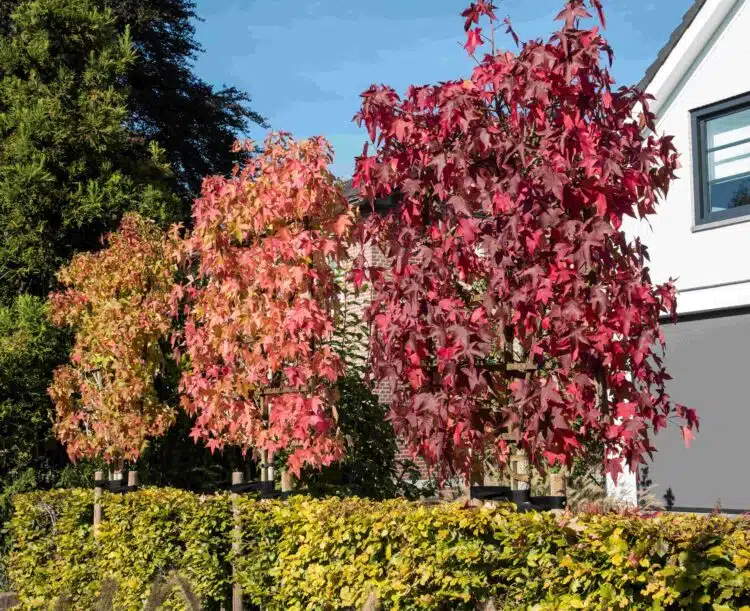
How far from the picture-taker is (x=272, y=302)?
8242mm

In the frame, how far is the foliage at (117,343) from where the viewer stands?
1080cm

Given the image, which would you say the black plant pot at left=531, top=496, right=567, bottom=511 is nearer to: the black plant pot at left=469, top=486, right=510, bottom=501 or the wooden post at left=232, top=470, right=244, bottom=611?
the black plant pot at left=469, top=486, right=510, bottom=501

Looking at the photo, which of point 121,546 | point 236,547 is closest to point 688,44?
point 236,547

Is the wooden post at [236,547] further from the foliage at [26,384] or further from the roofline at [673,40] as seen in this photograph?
the roofline at [673,40]

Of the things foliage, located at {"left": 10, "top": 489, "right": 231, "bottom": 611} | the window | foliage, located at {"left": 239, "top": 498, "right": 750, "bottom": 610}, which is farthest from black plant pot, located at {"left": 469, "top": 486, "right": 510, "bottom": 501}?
the window

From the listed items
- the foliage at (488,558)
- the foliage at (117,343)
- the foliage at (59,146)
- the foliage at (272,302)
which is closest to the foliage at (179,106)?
the foliage at (59,146)

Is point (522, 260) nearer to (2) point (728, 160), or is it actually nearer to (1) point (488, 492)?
(1) point (488, 492)

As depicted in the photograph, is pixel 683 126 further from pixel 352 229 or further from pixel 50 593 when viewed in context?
pixel 50 593

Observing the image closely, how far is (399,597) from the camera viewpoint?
5703mm

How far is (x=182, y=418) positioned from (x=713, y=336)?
24.9 feet

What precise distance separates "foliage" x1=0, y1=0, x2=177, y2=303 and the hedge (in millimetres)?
4916

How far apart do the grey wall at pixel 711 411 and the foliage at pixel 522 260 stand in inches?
295

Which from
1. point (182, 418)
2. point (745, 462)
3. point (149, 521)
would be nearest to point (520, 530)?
point (149, 521)

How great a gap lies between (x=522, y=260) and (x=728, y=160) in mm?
9116
